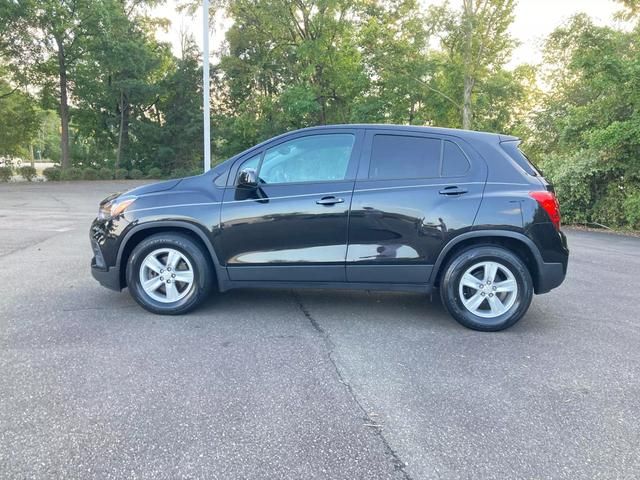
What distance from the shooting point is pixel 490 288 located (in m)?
4.24

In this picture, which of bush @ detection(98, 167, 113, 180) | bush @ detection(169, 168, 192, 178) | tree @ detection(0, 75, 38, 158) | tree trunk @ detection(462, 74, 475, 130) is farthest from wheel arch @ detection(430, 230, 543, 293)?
tree @ detection(0, 75, 38, 158)

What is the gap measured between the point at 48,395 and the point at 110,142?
3714 cm

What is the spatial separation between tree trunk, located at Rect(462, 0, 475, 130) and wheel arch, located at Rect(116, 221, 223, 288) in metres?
18.6

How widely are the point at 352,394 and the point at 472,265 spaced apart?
180 centimetres

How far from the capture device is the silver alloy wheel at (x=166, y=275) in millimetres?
4484

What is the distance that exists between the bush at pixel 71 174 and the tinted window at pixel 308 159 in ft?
93.8

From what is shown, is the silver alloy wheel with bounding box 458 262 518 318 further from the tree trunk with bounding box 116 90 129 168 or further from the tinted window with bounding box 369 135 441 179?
the tree trunk with bounding box 116 90 129 168

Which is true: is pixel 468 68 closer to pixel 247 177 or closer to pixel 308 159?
pixel 308 159

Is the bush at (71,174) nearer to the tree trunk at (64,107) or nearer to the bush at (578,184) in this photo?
the tree trunk at (64,107)

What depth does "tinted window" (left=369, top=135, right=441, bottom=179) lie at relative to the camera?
432 cm

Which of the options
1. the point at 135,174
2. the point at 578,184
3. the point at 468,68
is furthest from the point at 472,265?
the point at 135,174

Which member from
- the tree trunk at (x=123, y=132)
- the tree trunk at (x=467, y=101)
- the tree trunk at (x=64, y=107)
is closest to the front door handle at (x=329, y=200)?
the tree trunk at (x=467, y=101)

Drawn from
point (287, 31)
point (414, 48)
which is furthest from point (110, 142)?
point (414, 48)

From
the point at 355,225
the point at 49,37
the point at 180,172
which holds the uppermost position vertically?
the point at 49,37
